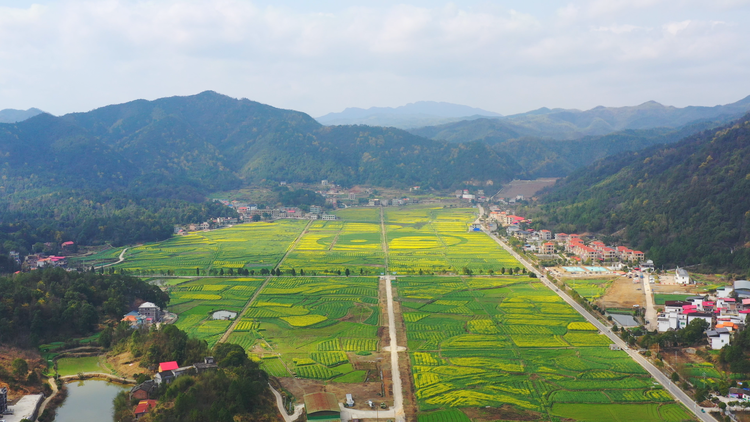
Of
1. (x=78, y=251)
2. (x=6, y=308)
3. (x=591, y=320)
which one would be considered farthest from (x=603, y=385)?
(x=78, y=251)

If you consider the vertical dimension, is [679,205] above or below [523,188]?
above

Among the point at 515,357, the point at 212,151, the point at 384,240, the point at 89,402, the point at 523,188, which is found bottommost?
the point at 523,188

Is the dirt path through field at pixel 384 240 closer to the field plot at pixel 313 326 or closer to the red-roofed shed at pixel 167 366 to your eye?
the field plot at pixel 313 326

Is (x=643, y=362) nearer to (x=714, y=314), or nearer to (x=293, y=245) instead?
(x=714, y=314)

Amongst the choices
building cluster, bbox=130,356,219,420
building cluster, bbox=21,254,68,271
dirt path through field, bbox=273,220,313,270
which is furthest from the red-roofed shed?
building cluster, bbox=21,254,68,271

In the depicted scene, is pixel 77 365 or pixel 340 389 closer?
pixel 340 389

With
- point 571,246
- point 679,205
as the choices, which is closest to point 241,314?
point 571,246

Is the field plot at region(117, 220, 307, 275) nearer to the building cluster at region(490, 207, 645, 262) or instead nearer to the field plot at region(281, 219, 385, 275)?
the field plot at region(281, 219, 385, 275)

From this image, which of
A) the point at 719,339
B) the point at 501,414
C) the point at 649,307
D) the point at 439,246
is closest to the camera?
the point at 501,414

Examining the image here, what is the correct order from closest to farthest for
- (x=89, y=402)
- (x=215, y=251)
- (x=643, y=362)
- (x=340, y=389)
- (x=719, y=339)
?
(x=89, y=402), (x=340, y=389), (x=643, y=362), (x=719, y=339), (x=215, y=251)
